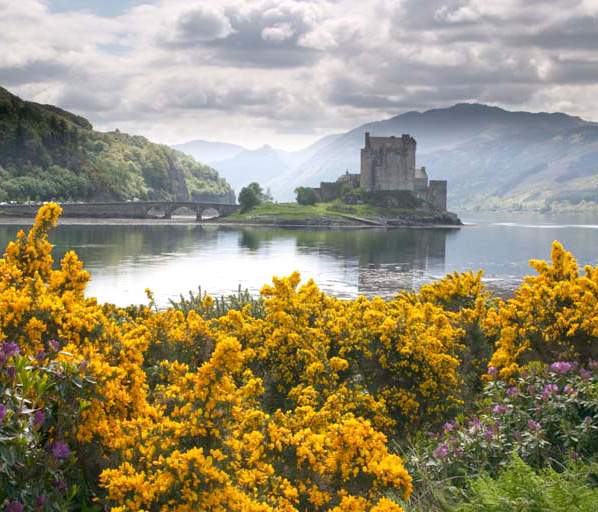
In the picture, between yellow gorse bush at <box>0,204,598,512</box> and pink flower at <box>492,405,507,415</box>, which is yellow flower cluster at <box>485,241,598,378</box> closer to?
yellow gorse bush at <box>0,204,598,512</box>

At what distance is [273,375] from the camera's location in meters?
9.67

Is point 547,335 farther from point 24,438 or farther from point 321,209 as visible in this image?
point 321,209

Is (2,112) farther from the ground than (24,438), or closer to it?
farther from the ground

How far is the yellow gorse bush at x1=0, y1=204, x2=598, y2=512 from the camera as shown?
5383 millimetres

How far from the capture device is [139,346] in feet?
22.8

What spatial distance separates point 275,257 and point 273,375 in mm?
66380

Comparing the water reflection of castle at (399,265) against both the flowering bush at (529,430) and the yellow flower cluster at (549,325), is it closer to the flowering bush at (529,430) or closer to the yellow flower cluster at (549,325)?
the yellow flower cluster at (549,325)

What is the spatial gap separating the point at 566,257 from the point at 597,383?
4.55 metres

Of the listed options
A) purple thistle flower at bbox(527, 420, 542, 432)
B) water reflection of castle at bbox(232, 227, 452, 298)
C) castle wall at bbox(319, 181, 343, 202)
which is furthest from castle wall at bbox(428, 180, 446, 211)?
purple thistle flower at bbox(527, 420, 542, 432)

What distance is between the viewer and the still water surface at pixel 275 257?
5044 cm

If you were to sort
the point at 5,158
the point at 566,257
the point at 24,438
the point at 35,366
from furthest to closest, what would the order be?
the point at 5,158, the point at 566,257, the point at 35,366, the point at 24,438

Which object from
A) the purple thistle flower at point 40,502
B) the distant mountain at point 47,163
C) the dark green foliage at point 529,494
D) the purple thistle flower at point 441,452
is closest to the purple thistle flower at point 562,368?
the purple thistle flower at point 441,452

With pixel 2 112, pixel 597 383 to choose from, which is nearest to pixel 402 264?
pixel 597 383

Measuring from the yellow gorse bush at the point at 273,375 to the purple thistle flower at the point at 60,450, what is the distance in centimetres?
31
